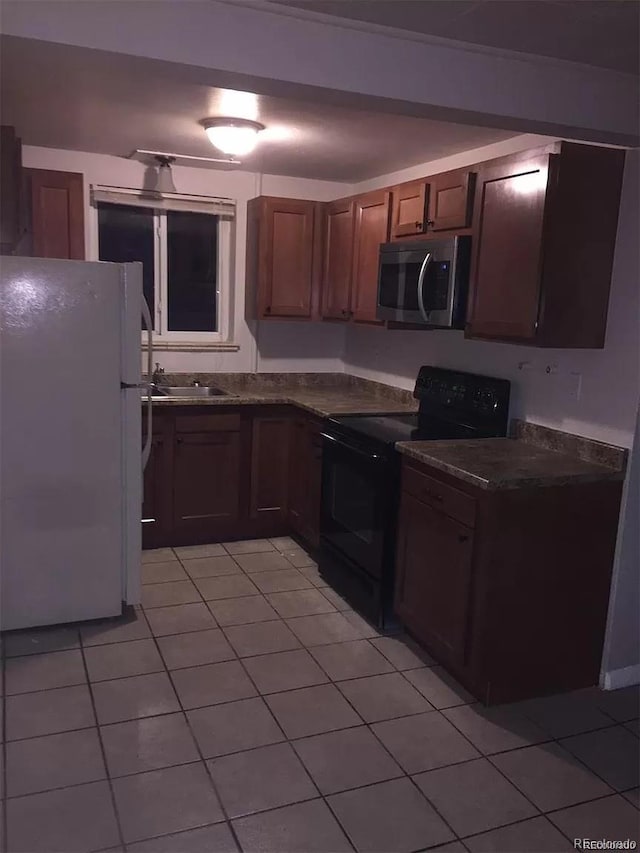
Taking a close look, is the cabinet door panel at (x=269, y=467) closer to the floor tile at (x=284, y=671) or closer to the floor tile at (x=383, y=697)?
the floor tile at (x=284, y=671)

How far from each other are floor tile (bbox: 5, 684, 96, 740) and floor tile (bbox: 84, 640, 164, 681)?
0.13 m

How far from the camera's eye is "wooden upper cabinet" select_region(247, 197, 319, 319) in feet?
14.0

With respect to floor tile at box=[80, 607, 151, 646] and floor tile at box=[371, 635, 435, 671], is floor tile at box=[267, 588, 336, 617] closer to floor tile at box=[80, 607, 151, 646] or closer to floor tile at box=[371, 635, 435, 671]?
floor tile at box=[371, 635, 435, 671]

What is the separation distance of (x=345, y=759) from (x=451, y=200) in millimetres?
2298

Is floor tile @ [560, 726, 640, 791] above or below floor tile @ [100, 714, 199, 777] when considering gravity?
above

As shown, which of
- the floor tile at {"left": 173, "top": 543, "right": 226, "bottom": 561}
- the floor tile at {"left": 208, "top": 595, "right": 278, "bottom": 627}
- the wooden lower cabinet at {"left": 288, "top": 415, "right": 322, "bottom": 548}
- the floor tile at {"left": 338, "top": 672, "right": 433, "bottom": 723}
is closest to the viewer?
the floor tile at {"left": 338, "top": 672, "right": 433, "bottom": 723}

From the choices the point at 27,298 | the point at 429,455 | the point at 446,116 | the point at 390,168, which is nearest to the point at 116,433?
the point at 27,298

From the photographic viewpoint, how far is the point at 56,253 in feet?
12.7

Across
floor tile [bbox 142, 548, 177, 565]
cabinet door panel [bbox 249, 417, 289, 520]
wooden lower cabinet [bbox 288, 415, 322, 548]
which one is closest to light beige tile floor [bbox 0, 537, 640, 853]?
floor tile [bbox 142, 548, 177, 565]

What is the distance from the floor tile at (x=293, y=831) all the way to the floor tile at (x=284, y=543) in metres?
2.16

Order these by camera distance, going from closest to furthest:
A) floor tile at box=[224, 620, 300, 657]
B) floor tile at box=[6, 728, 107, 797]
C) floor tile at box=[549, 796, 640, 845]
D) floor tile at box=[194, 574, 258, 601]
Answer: floor tile at box=[549, 796, 640, 845], floor tile at box=[6, 728, 107, 797], floor tile at box=[224, 620, 300, 657], floor tile at box=[194, 574, 258, 601]

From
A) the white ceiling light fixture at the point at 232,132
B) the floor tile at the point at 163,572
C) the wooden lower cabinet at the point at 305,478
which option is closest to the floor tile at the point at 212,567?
the floor tile at the point at 163,572

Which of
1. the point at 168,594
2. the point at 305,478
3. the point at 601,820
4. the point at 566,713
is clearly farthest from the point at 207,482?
the point at 601,820

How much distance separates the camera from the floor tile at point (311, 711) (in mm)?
2436
